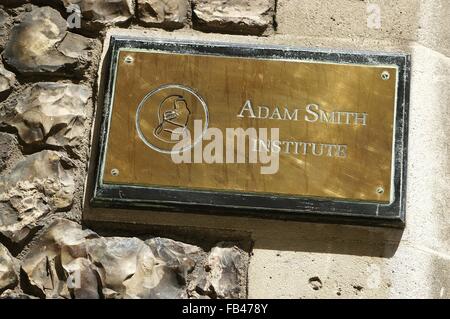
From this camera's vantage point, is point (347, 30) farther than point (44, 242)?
Yes

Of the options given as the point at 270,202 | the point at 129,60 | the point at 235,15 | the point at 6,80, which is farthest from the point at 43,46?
the point at 270,202

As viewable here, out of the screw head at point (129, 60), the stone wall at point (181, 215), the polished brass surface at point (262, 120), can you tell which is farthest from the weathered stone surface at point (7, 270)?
the screw head at point (129, 60)

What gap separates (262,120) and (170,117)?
23cm

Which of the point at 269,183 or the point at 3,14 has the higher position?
the point at 3,14

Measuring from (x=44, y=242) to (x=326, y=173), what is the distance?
73 centimetres

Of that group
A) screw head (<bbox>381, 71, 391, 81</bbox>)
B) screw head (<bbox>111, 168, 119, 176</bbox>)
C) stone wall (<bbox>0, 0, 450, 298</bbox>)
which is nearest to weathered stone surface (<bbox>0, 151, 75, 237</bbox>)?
stone wall (<bbox>0, 0, 450, 298</bbox>)

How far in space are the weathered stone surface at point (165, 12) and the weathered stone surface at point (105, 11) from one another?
0.13 ft

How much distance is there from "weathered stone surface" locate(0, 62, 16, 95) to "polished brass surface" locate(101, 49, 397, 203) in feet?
0.97
